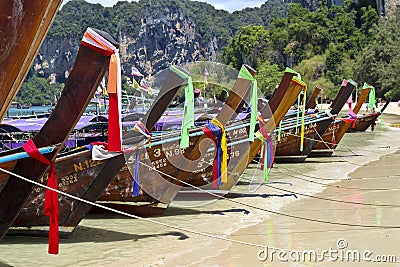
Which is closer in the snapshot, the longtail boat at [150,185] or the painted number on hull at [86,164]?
the painted number on hull at [86,164]

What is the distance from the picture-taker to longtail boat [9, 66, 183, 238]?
8203 millimetres

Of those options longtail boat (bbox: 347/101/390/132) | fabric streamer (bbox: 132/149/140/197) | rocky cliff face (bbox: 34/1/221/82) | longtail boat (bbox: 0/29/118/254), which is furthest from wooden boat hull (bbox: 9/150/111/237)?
rocky cliff face (bbox: 34/1/221/82)

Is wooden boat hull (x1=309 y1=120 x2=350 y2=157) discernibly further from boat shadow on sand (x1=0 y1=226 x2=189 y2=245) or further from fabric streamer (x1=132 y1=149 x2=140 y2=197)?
boat shadow on sand (x1=0 y1=226 x2=189 y2=245)

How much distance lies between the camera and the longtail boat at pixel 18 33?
13.3 ft

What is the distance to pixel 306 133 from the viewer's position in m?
17.2

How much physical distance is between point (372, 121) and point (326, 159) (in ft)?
39.2

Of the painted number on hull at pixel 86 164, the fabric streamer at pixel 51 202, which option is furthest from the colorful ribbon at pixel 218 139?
the fabric streamer at pixel 51 202

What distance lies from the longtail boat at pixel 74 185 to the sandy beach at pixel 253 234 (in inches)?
12.7

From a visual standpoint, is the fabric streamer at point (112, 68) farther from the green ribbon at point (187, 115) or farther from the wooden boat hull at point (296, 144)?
the wooden boat hull at point (296, 144)

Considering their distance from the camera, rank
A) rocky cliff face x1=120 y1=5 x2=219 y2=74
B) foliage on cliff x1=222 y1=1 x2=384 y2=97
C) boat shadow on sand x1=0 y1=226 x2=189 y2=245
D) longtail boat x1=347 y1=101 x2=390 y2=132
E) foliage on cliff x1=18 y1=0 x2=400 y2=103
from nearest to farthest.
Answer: boat shadow on sand x1=0 y1=226 x2=189 y2=245 < longtail boat x1=347 y1=101 x2=390 y2=132 < foliage on cliff x1=18 y1=0 x2=400 y2=103 < foliage on cliff x1=222 y1=1 x2=384 y2=97 < rocky cliff face x1=120 y1=5 x2=219 y2=74

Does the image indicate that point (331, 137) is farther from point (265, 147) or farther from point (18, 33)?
point (18, 33)

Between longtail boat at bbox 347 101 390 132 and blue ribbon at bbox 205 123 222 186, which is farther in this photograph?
longtail boat at bbox 347 101 390 132

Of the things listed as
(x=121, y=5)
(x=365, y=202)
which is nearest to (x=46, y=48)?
(x=121, y=5)

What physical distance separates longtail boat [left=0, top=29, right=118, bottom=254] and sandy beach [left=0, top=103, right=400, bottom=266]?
4.14 ft
